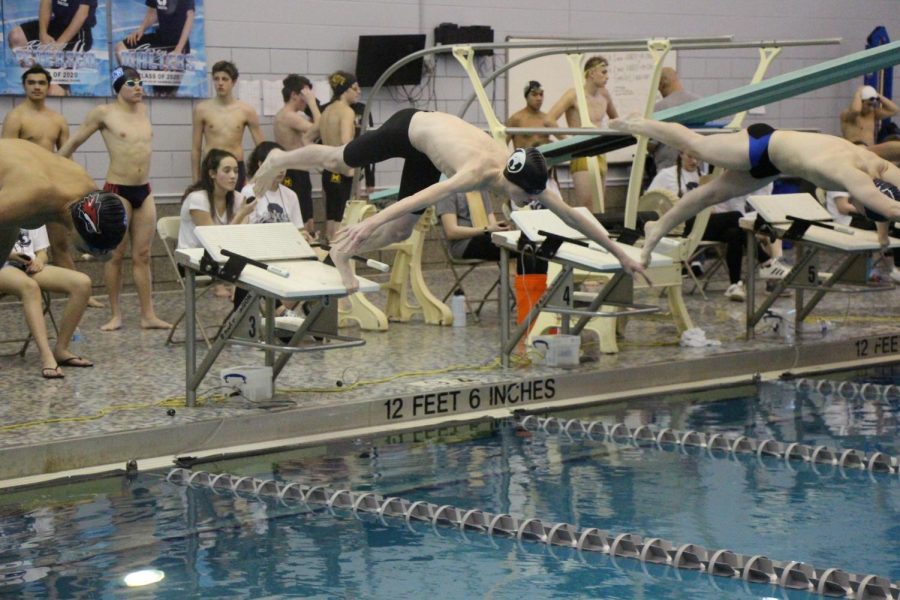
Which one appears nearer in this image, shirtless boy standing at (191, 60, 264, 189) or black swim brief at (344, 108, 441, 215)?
black swim brief at (344, 108, 441, 215)

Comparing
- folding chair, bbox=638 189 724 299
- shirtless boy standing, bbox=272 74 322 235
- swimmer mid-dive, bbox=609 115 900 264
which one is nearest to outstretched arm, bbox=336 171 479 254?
swimmer mid-dive, bbox=609 115 900 264

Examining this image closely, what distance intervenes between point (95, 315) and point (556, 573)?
602 centimetres

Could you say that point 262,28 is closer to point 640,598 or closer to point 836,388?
point 836,388

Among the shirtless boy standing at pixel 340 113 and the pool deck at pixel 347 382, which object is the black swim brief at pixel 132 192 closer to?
the pool deck at pixel 347 382

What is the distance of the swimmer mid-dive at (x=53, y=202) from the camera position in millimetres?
4688

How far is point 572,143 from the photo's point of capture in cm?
820

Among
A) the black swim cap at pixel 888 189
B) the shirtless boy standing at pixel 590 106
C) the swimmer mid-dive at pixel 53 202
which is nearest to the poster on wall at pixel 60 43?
the shirtless boy standing at pixel 590 106

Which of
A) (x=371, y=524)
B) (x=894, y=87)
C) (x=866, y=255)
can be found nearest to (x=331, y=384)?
(x=371, y=524)

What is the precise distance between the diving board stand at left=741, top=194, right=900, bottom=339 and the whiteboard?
460 cm

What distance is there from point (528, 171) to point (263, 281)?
1.36 meters

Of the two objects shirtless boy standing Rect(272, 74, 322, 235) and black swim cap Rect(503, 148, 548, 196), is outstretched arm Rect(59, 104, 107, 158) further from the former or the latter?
black swim cap Rect(503, 148, 548, 196)

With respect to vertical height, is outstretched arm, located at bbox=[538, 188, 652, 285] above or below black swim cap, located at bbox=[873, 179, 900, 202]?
below

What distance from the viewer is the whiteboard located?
43.6 ft

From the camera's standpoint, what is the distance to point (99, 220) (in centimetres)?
466
